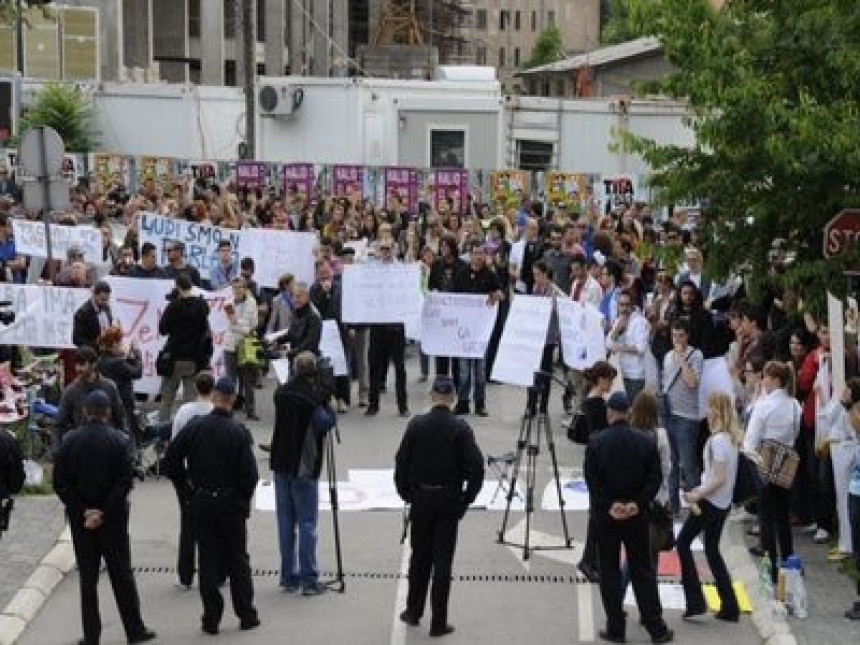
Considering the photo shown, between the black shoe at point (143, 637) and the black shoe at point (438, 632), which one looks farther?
the black shoe at point (438, 632)

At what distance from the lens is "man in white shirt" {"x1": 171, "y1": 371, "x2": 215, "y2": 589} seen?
12406 millimetres

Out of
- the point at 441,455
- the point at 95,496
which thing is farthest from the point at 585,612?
the point at 95,496

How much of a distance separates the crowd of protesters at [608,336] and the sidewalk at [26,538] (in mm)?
1148

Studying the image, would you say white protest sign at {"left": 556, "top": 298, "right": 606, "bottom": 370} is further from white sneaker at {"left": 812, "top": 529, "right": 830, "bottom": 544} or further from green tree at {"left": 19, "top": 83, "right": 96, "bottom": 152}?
green tree at {"left": 19, "top": 83, "right": 96, "bottom": 152}

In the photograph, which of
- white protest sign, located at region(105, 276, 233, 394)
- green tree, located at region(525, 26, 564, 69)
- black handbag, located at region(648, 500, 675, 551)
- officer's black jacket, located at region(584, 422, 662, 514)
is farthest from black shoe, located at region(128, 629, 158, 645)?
green tree, located at region(525, 26, 564, 69)

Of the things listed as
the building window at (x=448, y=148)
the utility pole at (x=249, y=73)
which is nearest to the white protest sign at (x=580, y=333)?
the utility pole at (x=249, y=73)

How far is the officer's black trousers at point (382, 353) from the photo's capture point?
64.4 feet

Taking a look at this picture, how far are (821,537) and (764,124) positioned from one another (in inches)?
143

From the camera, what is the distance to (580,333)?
1798cm

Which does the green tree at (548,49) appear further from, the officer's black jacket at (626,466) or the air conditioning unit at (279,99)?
the officer's black jacket at (626,466)

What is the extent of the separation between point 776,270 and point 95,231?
1168cm

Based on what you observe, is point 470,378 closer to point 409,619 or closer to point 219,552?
point 409,619

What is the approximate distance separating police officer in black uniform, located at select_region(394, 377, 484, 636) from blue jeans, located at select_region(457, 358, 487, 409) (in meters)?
7.77

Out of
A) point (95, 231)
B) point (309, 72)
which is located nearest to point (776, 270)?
point (95, 231)
